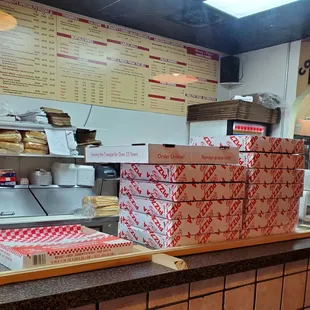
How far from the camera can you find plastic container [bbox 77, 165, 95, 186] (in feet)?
10.8

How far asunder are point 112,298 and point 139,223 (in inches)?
15.0

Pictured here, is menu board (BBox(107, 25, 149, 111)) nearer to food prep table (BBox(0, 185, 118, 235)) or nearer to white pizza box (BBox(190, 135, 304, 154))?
food prep table (BBox(0, 185, 118, 235))

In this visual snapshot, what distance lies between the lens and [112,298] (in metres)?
0.74

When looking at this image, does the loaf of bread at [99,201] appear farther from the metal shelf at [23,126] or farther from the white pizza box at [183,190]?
the white pizza box at [183,190]

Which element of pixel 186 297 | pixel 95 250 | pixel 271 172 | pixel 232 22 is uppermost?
pixel 232 22

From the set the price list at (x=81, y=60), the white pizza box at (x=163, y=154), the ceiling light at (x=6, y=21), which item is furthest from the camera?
the price list at (x=81, y=60)

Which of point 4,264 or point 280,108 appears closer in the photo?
point 4,264

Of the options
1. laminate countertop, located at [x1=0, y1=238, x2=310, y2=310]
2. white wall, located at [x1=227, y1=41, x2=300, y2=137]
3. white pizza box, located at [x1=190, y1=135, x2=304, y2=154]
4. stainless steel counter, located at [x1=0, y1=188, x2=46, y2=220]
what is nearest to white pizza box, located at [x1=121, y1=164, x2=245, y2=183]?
white pizza box, located at [x1=190, y1=135, x2=304, y2=154]

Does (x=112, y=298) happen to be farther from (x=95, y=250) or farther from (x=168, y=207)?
(x=168, y=207)

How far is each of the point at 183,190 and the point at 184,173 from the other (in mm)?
46

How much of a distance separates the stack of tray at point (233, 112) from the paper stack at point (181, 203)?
110 inches

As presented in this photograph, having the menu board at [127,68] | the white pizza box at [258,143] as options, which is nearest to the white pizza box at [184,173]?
the white pizza box at [258,143]

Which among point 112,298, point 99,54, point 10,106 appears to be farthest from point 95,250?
point 99,54

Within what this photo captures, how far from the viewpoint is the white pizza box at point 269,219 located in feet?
3.81
